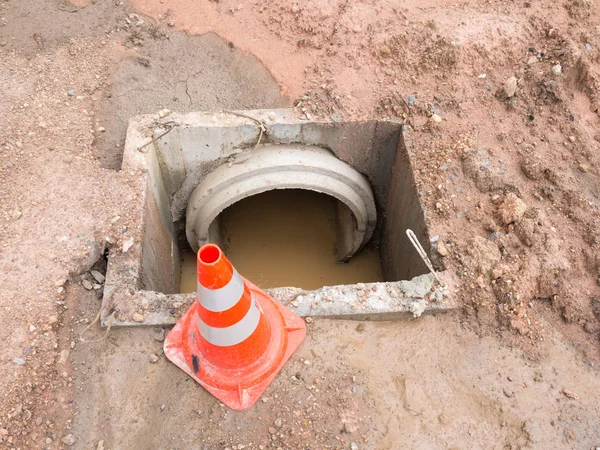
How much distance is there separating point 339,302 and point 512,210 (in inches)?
54.5

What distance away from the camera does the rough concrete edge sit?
2871 millimetres

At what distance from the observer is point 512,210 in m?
3.26

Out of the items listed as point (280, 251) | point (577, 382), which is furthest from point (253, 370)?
point (280, 251)

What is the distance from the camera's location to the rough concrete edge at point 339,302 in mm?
2871

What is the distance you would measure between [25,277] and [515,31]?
4363 mm

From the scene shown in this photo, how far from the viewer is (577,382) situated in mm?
2779

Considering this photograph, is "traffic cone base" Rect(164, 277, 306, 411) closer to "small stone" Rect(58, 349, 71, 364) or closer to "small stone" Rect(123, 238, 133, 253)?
"small stone" Rect(58, 349, 71, 364)

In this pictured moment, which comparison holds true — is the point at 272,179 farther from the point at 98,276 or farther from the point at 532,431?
the point at 532,431

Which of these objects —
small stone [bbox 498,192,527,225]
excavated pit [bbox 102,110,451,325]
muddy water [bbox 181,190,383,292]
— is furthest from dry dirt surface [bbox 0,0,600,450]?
muddy water [bbox 181,190,383,292]

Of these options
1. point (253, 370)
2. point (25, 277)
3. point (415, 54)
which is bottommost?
point (25, 277)

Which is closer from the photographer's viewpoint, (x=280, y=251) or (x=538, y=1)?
(x=538, y=1)

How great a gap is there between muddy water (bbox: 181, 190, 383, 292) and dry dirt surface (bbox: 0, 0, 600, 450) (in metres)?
1.67

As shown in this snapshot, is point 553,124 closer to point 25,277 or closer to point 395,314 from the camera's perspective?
point 395,314

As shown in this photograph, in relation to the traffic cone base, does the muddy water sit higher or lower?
lower
